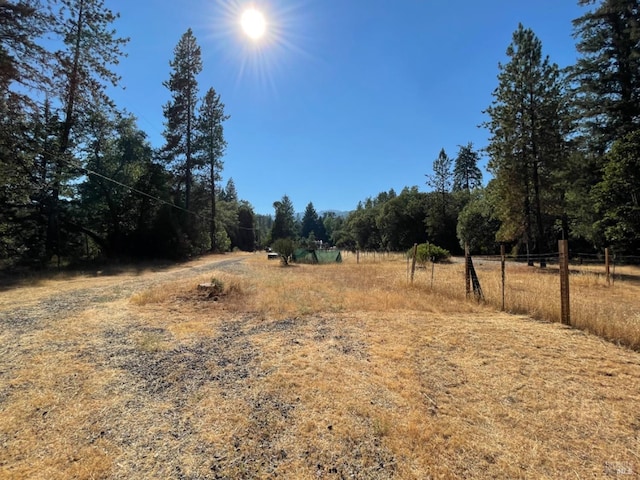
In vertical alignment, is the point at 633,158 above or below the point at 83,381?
above

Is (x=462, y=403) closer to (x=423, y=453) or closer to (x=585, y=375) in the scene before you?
(x=423, y=453)

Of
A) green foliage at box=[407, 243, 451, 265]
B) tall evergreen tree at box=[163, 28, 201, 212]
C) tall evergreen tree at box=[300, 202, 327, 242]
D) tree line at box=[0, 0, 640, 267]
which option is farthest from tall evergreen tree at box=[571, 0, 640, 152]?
tall evergreen tree at box=[300, 202, 327, 242]

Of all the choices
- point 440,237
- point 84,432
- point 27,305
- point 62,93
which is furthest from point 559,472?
point 440,237

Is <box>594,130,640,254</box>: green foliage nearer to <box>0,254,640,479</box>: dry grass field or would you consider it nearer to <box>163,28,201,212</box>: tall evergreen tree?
<box>0,254,640,479</box>: dry grass field

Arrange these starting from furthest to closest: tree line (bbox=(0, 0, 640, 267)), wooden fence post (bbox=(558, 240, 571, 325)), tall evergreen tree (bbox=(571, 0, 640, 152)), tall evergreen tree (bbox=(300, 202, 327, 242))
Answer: tall evergreen tree (bbox=(300, 202, 327, 242)) → tall evergreen tree (bbox=(571, 0, 640, 152)) → tree line (bbox=(0, 0, 640, 267)) → wooden fence post (bbox=(558, 240, 571, 325))

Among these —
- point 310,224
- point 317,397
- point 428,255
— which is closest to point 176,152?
point 428,255

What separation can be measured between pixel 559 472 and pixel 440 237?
37498 mm

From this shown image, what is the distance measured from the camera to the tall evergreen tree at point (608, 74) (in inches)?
650

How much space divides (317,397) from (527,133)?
20.8m

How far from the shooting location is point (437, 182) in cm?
3706

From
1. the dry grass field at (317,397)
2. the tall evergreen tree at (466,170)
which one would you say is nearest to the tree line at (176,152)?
the dry grass field at (317,397)

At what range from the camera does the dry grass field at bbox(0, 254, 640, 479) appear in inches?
87.4

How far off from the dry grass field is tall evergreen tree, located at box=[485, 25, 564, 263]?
47.7 feet

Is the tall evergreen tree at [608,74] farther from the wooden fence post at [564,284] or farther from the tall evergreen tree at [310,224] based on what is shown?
the tall evergreen tree at [310,224]
